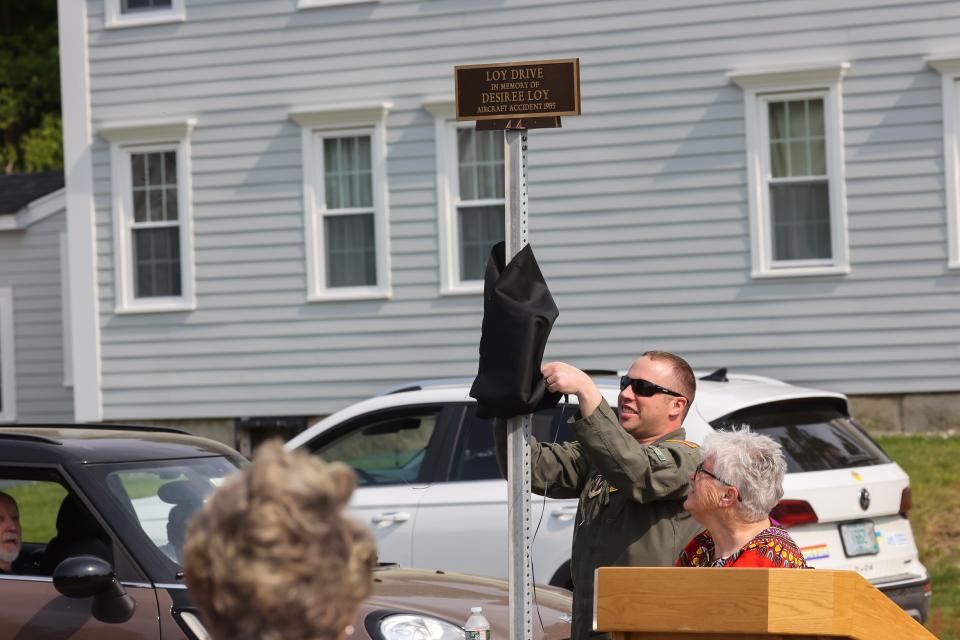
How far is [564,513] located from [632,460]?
129 inches

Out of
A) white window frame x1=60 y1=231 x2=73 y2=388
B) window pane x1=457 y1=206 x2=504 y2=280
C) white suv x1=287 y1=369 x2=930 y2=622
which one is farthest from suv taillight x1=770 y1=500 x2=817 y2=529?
white window frame x1=60 y1=231 x2=73 y2=388

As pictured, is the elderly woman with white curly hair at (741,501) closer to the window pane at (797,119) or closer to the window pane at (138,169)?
the window pane at (797,119)

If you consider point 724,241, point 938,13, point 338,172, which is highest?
point 938,13

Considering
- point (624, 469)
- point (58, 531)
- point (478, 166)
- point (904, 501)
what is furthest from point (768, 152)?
point (624, 469)

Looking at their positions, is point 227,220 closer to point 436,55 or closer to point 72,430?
point 436,55

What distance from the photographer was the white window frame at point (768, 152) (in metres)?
15.1

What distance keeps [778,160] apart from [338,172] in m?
5.36

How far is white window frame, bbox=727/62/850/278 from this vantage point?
1512 cm

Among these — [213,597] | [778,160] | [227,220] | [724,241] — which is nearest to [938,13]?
[778,160]

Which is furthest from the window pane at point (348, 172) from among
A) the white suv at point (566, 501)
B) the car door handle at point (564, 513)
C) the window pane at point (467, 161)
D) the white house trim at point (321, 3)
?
the car door handle at point (564, 513)

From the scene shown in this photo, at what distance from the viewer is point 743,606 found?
334cm

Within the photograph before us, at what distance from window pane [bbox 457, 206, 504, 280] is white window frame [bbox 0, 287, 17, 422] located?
8.14 metres

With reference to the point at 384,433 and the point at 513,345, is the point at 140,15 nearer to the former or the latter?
the point at 384,433

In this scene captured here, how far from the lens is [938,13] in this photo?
1484 centimetres
